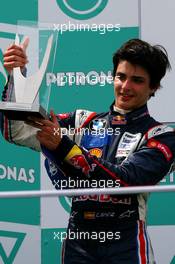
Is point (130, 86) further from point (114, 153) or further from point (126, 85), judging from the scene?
point (114, 153)

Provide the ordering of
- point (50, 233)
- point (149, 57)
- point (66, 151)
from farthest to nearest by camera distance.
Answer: point (50, 233) < point (149, 57) < point (66, 151)

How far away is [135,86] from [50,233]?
49cm

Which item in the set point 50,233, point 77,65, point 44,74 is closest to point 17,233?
point 50,233

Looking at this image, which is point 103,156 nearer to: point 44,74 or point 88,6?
point 44,74

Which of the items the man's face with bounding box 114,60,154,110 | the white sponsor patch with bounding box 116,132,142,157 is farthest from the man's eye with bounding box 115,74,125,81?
the white sponsor patch with bounding box 116,132,142,157

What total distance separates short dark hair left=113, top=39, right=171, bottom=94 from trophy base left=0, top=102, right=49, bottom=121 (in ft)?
0.69

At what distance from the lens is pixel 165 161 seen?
1406mm

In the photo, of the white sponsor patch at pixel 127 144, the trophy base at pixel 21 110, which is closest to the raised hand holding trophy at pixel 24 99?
the trophy base at pixel 21 110

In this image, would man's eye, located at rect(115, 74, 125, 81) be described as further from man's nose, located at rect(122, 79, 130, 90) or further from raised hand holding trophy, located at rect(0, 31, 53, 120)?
raised hand holding trophy, located at rect(0, 31, 53, 120)

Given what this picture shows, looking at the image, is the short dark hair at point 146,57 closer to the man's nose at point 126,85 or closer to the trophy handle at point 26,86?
the man's nose at point 126,85

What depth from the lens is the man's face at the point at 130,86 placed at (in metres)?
1.44

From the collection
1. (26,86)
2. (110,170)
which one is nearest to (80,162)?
(110,170)

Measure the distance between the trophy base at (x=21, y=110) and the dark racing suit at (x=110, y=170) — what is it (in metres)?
0.06

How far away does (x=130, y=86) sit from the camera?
1.44 metres
